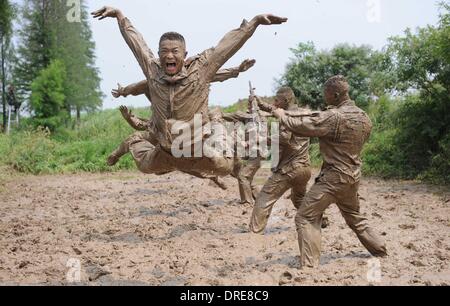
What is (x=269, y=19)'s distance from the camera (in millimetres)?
6188

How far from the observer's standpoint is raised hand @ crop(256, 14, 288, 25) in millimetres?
6129

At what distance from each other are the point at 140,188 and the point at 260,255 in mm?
7387

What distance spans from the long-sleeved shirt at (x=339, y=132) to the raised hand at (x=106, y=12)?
2.50m

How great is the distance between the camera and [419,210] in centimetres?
1038

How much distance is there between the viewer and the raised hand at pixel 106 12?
6578 mm

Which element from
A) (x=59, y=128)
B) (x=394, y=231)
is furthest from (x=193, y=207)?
(x=59, y=128)

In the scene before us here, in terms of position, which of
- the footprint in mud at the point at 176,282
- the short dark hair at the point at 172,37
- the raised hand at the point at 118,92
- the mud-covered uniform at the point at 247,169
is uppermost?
the short dark hair at the point at 172,37

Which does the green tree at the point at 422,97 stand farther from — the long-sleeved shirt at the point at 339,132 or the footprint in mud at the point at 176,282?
the footprint in mud at the point at 176,282

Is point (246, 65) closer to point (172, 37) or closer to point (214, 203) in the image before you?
point (172, 37)

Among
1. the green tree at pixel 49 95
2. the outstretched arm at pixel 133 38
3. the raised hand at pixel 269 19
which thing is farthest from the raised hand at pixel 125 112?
the green tree at pixel 49 95

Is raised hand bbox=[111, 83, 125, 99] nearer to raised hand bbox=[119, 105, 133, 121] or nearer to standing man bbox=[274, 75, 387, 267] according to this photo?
raised hand bbox=[119, 105, 133, 121]

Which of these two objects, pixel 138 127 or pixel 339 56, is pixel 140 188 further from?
pixel 339 56

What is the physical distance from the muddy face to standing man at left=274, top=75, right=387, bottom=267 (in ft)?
4.19

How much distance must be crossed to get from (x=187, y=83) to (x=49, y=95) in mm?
19273
